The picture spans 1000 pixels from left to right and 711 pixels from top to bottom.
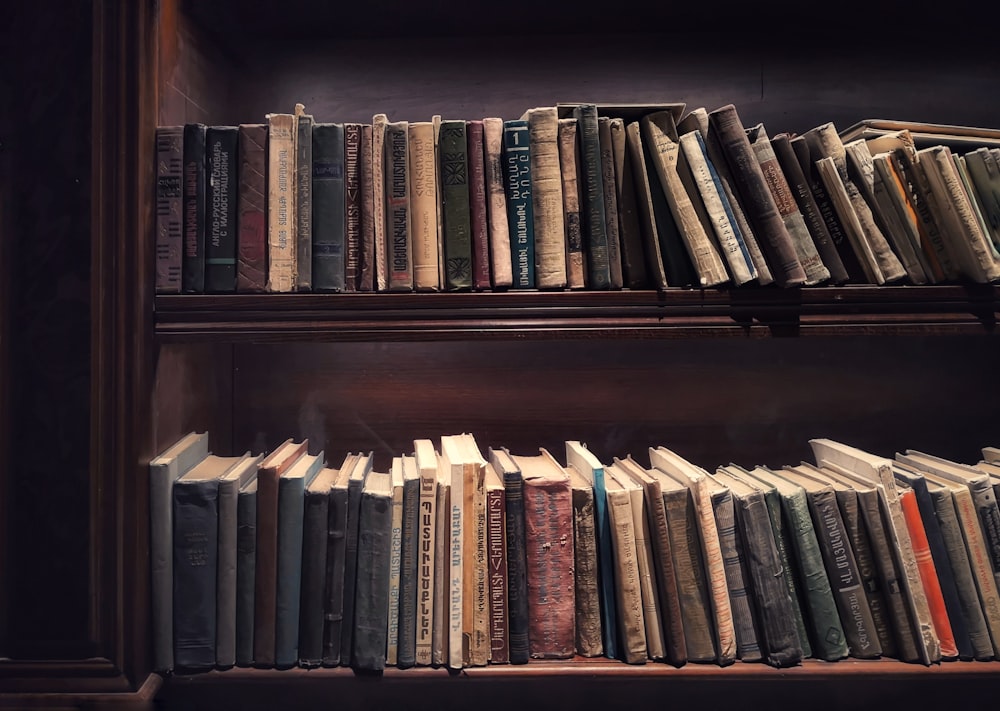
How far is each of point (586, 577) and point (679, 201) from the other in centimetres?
59

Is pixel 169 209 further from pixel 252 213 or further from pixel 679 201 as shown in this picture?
pixel 679 201

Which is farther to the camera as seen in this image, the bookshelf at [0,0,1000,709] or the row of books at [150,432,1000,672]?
the bookshelf at [0,0,1000,709]

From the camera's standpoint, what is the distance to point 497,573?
3.23 feet

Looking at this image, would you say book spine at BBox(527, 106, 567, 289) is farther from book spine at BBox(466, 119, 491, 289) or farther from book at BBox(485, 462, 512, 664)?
book at BBox(485, 462, 512, 664)

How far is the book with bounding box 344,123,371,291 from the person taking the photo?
39.1 inches

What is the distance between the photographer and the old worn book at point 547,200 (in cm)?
99

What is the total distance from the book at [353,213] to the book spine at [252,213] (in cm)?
8

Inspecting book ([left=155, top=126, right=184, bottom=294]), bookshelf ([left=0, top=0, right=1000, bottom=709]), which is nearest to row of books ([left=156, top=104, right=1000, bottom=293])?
book ([left=155, top=126, right=184, bottom=294])

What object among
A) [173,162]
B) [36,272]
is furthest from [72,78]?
[36,272]

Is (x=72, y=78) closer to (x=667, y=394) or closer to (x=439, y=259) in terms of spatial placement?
(x=439, y=259)

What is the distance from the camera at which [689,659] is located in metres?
0.99

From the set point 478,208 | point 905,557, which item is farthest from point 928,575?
point 478,208

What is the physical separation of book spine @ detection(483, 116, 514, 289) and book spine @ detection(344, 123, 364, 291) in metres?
0.19

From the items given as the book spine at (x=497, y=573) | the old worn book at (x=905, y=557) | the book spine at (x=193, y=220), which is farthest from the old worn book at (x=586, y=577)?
the book spine at (x=193, y=220)
